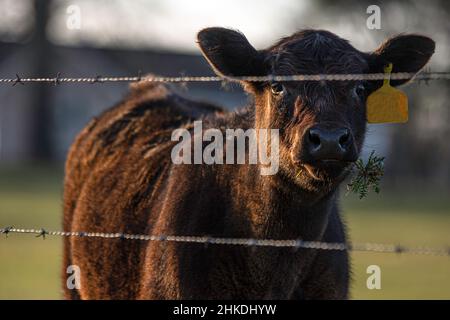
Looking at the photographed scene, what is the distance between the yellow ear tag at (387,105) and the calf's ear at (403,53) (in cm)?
40

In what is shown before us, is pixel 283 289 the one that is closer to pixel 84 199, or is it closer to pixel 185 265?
pixel 185 265

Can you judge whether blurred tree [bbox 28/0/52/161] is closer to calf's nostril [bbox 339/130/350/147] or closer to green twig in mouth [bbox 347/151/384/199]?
green twig in mouth [bbox 347/151/384/199]

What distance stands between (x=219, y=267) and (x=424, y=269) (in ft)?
37.7

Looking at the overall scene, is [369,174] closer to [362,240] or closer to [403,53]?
[403,53]

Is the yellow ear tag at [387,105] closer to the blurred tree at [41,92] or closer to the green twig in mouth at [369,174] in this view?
the green twig in mouth at [369,174]

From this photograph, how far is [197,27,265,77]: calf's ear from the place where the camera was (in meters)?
6.02

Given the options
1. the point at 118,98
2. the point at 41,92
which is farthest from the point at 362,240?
the point at 41,92

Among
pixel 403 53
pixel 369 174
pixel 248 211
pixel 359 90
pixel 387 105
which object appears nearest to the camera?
pixel 369 174

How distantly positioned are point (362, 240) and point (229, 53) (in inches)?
509

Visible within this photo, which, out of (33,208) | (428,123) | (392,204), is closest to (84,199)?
(33,208)

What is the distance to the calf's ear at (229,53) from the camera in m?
6.02

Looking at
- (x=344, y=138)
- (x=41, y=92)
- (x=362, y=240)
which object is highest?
(x=41, y=92)

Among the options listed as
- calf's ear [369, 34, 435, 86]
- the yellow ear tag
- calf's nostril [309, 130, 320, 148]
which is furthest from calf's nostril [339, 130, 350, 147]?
calf's ear [369, 34, 435, 86]

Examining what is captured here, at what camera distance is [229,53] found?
19.8 feet
